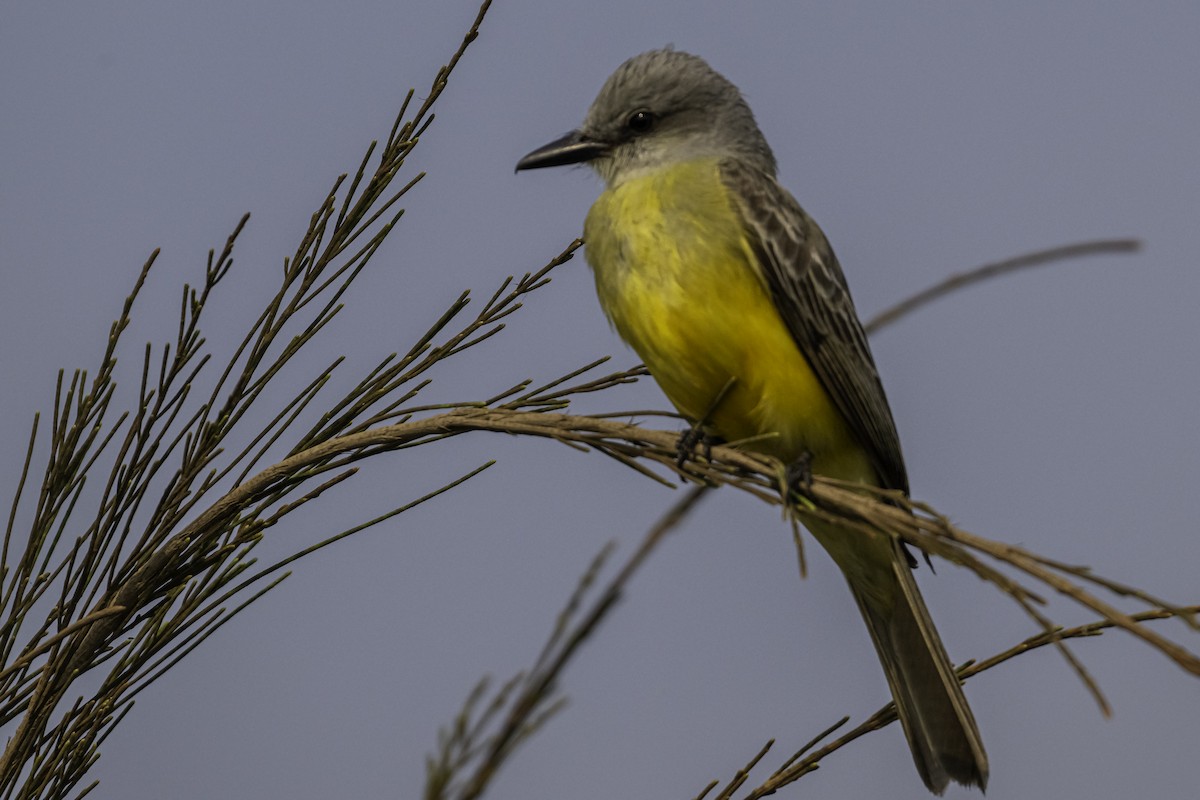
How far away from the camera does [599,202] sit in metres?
4.23

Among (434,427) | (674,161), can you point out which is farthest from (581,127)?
(434,427)

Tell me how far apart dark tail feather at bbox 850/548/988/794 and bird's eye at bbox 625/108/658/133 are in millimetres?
1719

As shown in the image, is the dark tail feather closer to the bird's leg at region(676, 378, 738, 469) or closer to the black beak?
the bird's leg at region(676, 378, 738, 469)

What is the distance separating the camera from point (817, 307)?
4023mm

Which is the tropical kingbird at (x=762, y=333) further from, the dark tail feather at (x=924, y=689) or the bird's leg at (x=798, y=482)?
the bird's leg at (x=798, y=482)

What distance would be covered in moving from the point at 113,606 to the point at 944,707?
2318 mm

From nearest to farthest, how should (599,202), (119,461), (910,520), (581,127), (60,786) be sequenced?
(910,520) < (60,786) < (119,461) < (599,202) < (581,127)

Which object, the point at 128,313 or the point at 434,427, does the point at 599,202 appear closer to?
the point at 434,427

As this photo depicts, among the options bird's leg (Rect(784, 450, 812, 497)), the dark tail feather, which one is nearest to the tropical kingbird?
the dark tail feather

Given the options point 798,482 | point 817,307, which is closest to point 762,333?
point 817,307

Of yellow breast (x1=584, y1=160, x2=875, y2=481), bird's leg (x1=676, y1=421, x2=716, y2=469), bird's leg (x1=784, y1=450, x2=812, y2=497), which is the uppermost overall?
yellow breast (x1=584, y1=160, x2=875, y2=481)

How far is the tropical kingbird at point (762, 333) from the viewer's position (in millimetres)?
3684

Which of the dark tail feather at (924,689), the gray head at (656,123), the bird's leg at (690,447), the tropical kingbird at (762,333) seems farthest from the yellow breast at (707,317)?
the dark tail feather at (924,689)

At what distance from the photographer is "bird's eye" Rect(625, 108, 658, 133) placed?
4613 mm
